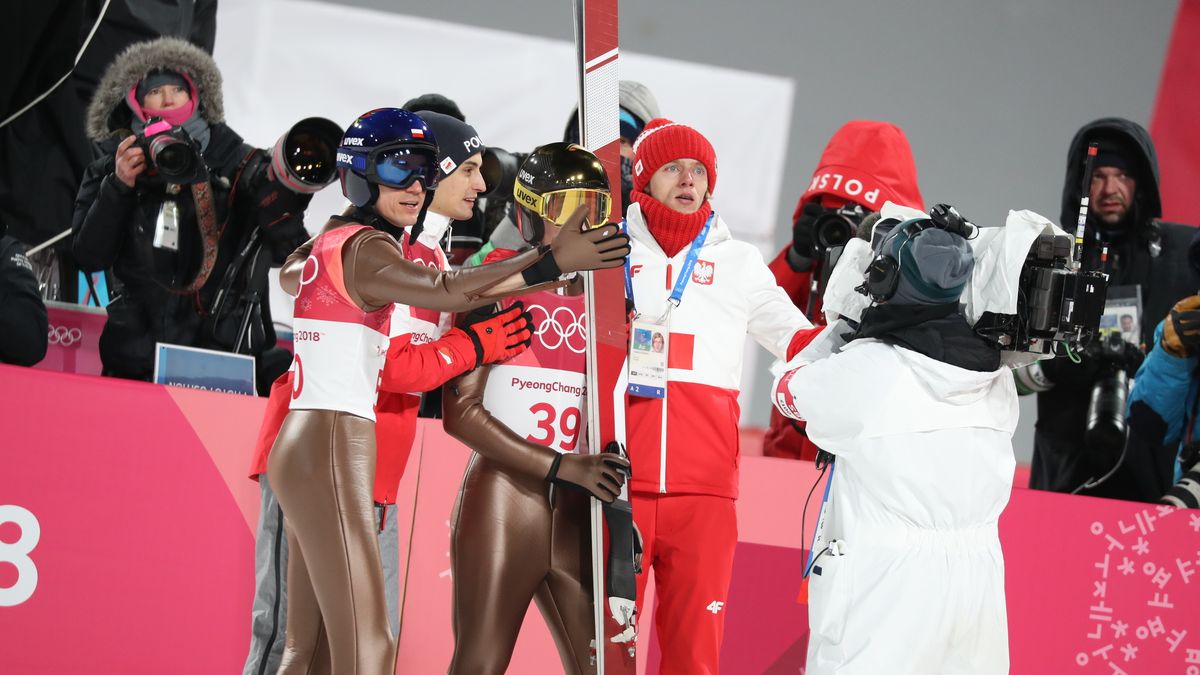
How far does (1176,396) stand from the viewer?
4000 mm

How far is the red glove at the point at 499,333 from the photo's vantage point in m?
2.92

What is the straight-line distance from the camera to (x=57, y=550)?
3625mm

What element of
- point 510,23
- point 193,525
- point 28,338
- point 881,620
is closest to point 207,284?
point 28,338

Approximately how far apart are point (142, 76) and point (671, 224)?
2163 mm

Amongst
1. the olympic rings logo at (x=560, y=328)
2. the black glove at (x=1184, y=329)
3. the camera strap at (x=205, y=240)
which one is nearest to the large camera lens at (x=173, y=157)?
the camera strap at (x=205, y=240)

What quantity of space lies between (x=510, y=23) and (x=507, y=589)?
18.3 ft

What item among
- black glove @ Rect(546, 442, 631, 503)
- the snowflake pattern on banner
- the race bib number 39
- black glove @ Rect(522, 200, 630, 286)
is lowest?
the snowflake pattern on banner

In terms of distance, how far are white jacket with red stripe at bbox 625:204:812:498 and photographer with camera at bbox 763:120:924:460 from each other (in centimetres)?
74

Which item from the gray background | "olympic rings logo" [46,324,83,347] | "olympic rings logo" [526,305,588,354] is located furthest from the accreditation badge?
the gray background

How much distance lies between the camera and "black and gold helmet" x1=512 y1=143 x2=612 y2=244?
2.82 m

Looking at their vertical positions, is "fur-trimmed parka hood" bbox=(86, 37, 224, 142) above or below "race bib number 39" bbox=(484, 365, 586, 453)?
above

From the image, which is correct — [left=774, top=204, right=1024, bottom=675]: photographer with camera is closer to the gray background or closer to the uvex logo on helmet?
the uvex logo on helmet

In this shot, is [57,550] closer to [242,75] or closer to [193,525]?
[193,525]

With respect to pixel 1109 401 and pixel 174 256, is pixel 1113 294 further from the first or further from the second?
pixel 174 256
